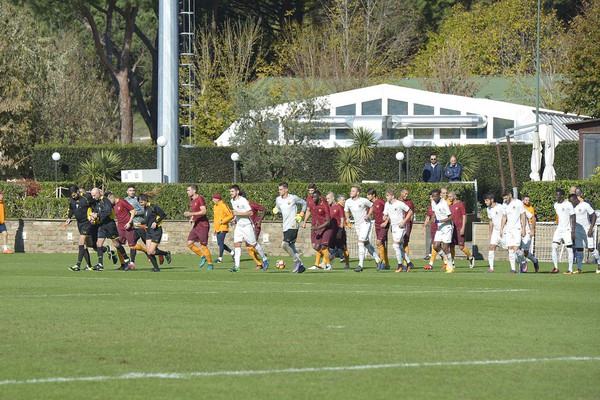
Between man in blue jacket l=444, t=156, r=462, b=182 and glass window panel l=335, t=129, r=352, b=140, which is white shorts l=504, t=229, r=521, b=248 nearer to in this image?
man in blue jacket l=444, t=156, r=462, b=182

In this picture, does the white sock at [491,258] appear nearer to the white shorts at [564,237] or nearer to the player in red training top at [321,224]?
the white shorts at [564,237]

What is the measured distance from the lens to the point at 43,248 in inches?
1281

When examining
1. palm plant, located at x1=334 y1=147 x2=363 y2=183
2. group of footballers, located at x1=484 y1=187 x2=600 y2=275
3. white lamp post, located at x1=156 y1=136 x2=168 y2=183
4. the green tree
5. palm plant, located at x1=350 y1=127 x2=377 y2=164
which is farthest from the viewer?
palm plant, located at x1=350 y1=127 x2=377 y2=164

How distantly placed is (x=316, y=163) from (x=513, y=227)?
2427cm

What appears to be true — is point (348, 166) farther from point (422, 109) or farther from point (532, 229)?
point (532, 229)

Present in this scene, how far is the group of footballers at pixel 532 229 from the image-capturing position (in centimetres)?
2227

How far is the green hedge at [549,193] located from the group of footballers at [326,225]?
441 centimetres

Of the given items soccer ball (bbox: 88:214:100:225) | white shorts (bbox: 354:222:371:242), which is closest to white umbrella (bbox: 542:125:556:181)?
white shorts (bbox: 354:222:371:242)

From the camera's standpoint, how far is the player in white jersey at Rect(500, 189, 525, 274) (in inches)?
873

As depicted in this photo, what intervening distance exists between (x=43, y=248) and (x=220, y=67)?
3292cm

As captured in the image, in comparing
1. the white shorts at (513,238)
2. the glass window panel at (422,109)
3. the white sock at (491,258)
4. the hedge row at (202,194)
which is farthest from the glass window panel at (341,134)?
the white shorts at (513,238)

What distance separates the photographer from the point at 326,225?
23.4 meters

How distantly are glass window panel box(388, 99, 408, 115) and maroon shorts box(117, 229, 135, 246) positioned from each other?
2512cm

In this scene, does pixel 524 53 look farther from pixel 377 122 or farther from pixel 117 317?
pixel 117 317
